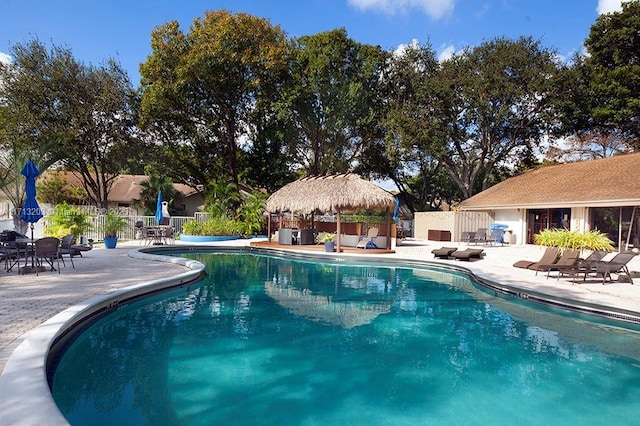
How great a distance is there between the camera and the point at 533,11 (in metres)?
21.5

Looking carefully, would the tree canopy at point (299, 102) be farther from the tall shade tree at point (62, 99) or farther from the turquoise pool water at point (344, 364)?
the turquoise pool water at point (344, 364)

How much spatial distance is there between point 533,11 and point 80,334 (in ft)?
80.5

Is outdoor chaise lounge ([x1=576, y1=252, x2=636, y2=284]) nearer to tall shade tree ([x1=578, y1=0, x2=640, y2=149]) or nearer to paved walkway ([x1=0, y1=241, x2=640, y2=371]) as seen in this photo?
paved walkway ([x1=0, y1=241, x2=640, y2=371])

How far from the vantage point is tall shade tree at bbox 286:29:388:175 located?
91.0 ft

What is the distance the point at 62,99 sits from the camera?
26812mm

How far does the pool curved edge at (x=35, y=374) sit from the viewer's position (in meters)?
3.21

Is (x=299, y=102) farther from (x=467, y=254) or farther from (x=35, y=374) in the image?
(x=35, y=374)

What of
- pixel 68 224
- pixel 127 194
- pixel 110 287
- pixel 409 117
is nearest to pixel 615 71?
pixel 409 117

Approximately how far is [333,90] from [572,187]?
51.0 feet

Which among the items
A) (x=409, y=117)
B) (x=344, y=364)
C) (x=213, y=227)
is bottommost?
(x=344, y=364)

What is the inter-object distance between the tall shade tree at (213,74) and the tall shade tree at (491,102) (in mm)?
10926

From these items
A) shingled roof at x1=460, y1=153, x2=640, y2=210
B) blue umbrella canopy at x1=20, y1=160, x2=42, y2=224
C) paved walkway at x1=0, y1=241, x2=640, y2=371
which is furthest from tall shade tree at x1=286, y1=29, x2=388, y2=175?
blue umbrella canopy at x1=20, y1=160, x2=42, y2=224

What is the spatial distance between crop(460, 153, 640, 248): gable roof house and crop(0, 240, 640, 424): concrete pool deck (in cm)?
452

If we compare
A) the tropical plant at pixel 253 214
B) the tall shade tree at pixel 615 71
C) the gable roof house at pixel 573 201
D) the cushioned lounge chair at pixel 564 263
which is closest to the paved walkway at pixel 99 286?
the cushioned lounge chair at pixel 564 263
